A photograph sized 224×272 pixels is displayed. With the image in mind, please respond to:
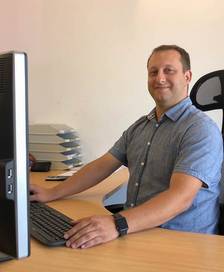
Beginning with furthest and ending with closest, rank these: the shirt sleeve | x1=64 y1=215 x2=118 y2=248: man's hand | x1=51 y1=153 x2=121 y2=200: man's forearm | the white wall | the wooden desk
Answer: the white wall, x1=51 y1=153 x2=121 y2=200: man's forearm, the shirt sleeve, x1=64 y1=215 x2=118 y2=248: man's hand, the wooden desk

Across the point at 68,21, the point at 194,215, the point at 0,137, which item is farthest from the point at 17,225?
the point at 68,21

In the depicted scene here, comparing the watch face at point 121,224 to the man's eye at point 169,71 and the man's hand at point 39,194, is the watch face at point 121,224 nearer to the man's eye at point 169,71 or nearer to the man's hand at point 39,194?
the man's hand at point 39,194

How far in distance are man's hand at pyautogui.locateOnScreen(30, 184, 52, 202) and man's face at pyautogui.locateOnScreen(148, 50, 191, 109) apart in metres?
0.62

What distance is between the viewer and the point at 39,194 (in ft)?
5.70

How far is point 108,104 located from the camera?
2.70 metres

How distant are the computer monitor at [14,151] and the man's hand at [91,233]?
33 cm

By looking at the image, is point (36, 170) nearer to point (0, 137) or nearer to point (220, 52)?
point (220, 52)

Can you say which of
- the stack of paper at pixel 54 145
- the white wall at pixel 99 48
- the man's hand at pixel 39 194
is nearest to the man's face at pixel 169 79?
the man's hand at pixel 39 194

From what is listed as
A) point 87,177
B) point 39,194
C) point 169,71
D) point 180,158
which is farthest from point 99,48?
point 180,158

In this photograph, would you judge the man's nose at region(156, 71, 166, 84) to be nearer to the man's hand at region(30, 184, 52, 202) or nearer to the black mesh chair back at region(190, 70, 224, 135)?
the black mesh chair back at region(190, 70, 224, 135)

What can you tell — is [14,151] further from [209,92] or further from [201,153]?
[209,92]

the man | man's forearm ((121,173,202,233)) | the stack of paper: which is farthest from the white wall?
man's forearm ((121,173,202,233))

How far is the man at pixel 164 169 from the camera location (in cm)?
132

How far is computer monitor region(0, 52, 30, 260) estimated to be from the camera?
31.9 inches
